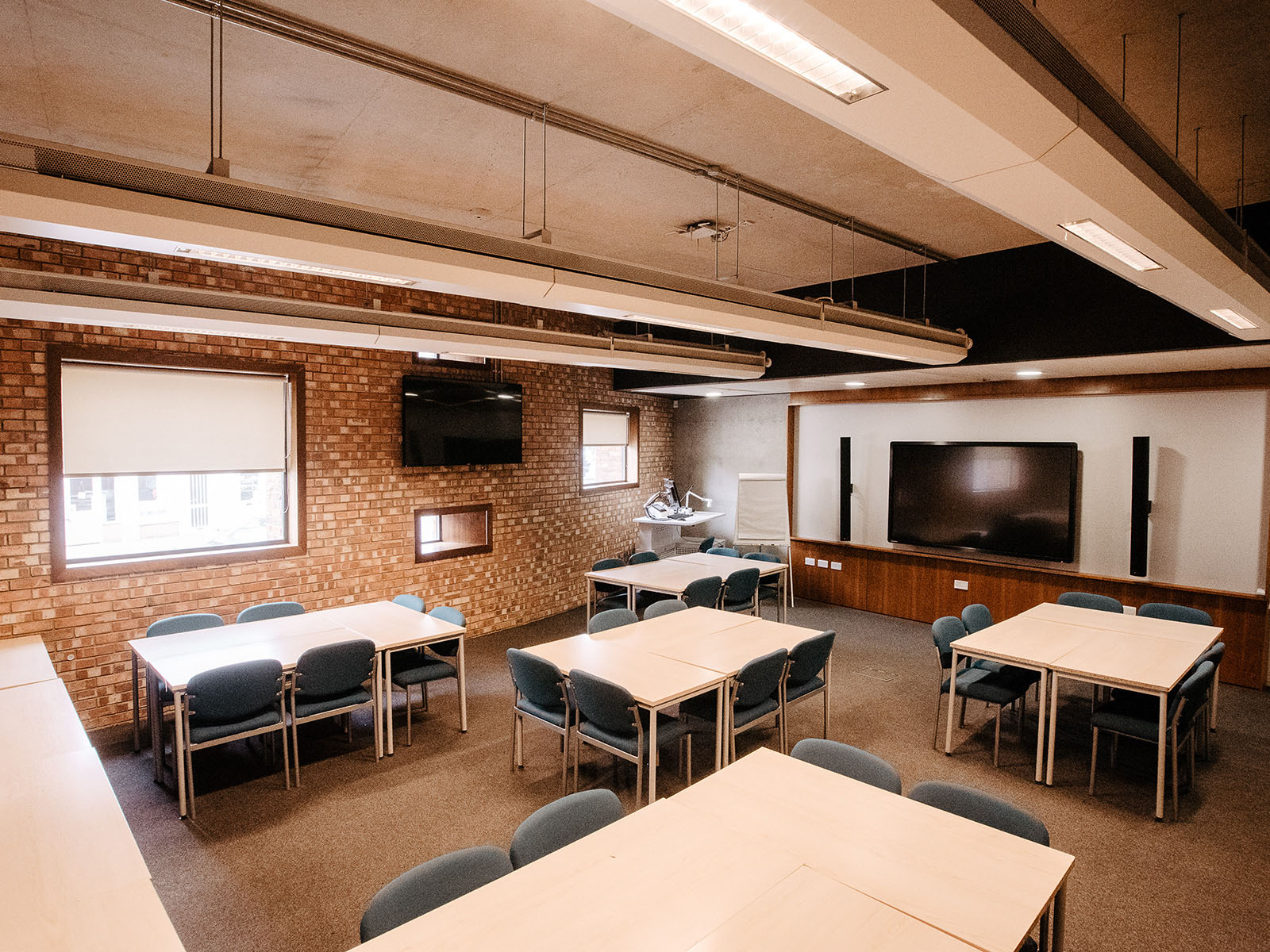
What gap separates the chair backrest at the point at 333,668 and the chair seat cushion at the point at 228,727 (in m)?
0.19

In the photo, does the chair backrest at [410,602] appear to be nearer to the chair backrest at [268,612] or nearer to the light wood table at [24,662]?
the chair backrest at [268,612]

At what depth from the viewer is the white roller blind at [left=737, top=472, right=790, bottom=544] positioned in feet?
29.2

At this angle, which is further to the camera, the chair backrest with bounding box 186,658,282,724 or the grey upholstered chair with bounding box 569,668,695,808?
the chair backrest with bounding box 186,658,282,724

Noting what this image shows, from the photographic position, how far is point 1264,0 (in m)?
2.24

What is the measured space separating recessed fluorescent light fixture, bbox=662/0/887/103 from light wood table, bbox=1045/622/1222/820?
385 cm

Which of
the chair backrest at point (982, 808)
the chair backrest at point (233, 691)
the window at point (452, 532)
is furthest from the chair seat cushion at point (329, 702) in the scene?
the chair backrest at point (982, 808)

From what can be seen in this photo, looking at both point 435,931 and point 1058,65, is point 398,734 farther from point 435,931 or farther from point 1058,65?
point 1058,65

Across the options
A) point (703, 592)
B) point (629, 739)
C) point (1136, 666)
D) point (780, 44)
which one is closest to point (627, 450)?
point (703, 592)

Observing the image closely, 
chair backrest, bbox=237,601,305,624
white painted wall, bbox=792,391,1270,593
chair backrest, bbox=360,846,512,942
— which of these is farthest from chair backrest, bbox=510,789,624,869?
white painted wall, bbox=792,391,1270,593

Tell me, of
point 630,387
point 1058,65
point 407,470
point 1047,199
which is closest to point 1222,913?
point 1047,199

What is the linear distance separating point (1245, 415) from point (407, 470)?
25.2ft

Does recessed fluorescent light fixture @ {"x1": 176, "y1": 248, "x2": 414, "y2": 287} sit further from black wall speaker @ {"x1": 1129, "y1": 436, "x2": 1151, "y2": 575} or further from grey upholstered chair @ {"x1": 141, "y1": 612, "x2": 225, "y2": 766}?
black wall speaker @ {"x1": 1129, "y1": 436, "x2": 1151, "y2": 575}

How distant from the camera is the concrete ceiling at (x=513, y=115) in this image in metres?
2.34

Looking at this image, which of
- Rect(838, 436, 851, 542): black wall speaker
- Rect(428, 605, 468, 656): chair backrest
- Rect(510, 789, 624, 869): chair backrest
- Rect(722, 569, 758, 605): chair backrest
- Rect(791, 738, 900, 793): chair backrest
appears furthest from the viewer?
Result: Rect(838, 436, 851, 542): black wall speaker
